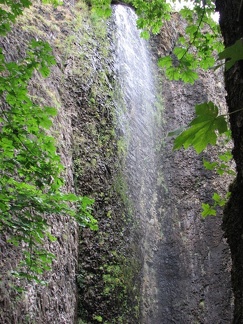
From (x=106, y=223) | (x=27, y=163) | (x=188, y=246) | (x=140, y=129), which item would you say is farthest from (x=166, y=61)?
(x=140, y=129)

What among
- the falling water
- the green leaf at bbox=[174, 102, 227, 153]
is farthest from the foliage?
the falling water

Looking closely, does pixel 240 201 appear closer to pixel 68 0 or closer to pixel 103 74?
pixel 103 74

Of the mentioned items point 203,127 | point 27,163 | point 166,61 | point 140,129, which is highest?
point 140,129

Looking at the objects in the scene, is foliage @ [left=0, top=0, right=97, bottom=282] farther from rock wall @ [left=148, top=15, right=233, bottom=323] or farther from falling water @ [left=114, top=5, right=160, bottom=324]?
Answer: rock wall @ [left=148, top=15, right=233, bottom=323]

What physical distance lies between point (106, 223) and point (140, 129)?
3.93 metres

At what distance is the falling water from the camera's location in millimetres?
8484

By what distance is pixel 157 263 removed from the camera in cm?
864

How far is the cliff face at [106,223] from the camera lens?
641 cm

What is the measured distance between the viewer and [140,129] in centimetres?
1087

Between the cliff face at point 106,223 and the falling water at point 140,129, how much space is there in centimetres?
8

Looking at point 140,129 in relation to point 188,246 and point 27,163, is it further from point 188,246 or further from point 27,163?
point 27,163

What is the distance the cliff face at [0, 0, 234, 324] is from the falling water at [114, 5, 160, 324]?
0.08 metres

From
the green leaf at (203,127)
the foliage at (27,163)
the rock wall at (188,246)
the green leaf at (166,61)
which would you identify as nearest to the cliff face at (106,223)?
the rock wall at (188,246)

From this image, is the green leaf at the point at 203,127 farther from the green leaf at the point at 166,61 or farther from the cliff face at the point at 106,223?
the cliff face at the point at 106,223
